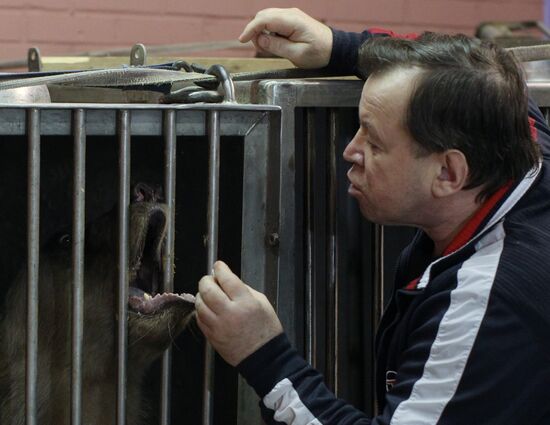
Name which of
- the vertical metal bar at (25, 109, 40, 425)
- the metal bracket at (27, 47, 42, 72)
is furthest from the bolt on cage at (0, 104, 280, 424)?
the metal bracket at (27, 47, 42, 72)

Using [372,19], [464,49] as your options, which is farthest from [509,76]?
[372,19]

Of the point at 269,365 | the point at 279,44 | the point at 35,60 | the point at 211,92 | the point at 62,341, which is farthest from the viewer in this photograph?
the point at 35,60

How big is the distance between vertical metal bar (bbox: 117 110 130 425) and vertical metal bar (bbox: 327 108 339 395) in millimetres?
285

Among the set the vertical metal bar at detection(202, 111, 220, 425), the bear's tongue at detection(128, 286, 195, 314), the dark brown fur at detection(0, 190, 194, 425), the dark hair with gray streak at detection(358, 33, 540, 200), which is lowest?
the dark brown fur at detection(0, 190, 194, 425)

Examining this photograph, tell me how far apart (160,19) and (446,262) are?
2346mm

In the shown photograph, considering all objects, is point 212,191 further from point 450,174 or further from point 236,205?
point 450,174

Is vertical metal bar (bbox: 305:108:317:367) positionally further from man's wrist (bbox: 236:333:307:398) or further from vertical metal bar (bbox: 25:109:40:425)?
vertical metal bar (bbox: 25:109:40:425)

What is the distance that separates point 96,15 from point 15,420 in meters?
1.98

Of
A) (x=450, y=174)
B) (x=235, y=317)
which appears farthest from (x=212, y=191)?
(x=450, y=174)

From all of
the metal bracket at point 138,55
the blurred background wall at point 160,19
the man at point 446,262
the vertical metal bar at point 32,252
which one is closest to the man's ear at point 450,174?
the man at point 446,262

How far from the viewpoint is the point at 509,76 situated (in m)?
1.12

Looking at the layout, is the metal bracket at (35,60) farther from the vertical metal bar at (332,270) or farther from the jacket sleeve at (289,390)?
the jacket sleeve at (289,390)

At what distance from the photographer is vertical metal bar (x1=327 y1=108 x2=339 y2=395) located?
135 centimetres

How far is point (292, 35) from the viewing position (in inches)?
53.5
